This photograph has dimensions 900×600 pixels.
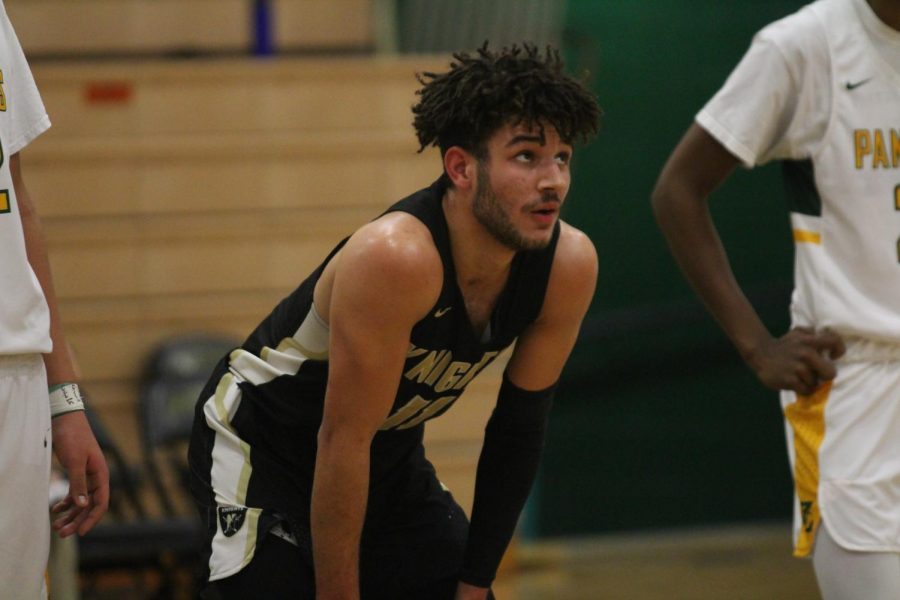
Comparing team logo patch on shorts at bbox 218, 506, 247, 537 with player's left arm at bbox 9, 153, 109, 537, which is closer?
player's left arm at bbox 9, 153, 109, 537

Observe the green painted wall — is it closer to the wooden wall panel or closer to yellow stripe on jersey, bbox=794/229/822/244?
the wooden wall panel

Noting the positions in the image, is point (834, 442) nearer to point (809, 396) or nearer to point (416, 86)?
point (809, 396)

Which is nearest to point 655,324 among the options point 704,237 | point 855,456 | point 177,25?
point 177,25

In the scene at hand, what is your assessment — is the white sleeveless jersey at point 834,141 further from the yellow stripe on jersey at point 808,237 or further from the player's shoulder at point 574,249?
the player's shoulder at point 574,249

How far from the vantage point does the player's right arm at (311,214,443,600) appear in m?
2.24

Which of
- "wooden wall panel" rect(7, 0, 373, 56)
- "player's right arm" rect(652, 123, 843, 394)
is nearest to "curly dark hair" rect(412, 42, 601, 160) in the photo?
"player's right arm" rect(652, 123, 843, 394)

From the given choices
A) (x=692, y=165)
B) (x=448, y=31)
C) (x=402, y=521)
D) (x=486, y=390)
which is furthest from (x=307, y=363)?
(x=448, y=31)

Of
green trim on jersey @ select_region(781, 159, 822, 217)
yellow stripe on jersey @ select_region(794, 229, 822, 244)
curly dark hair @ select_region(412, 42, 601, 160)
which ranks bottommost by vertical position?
yellow stripe on jersey @ select_region(794, 229, 822, 244)

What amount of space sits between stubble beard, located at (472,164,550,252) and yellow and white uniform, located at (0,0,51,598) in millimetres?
783

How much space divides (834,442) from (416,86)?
3.23m

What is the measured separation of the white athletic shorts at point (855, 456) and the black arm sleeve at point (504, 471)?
547 mm

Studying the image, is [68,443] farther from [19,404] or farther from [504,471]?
[504,471]

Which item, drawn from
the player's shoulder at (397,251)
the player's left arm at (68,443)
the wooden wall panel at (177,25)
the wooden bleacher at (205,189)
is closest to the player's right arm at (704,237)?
the player's shoulder at (397,251)

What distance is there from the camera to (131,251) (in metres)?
5.32
